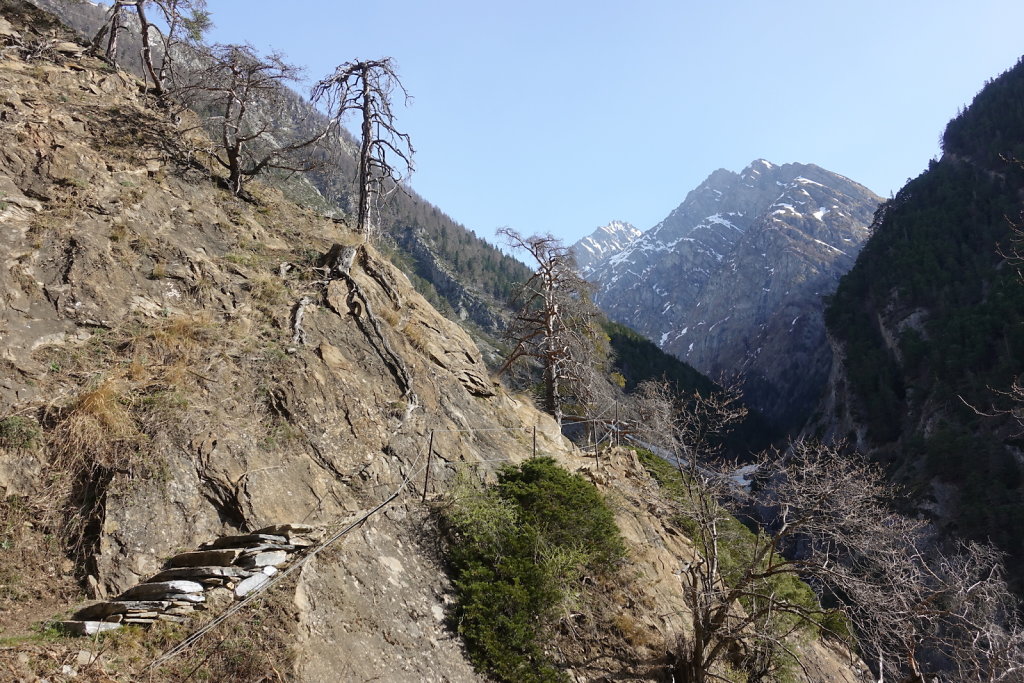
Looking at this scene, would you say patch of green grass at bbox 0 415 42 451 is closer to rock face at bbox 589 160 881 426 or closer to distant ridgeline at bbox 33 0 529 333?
distant ridgeline at bbox 33 0 529 333

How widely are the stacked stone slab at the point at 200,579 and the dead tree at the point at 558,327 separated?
1196 centimetres

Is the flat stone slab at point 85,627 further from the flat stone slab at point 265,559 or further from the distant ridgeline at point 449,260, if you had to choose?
the distant ridgeline at point 449,260

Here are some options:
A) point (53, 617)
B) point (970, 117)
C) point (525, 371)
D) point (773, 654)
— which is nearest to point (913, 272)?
point (970, 117)

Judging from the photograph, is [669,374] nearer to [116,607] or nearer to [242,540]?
[242,540]

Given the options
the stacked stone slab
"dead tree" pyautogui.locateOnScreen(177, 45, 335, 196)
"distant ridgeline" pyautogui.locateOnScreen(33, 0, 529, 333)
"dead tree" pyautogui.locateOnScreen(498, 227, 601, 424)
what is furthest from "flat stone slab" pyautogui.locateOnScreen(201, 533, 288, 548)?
"distant ridgeline" pyautogui.locateOnScreen(33, 0, 529, 333)

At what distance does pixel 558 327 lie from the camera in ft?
64.3

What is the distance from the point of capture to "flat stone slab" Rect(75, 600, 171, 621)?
19.6 feet

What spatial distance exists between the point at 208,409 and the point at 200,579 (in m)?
2.92

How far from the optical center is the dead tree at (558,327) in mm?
19047

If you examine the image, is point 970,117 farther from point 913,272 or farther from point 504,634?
point 504,634

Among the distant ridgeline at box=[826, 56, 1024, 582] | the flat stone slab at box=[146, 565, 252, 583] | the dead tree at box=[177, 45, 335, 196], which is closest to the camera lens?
the flat stone slab at box=[146, 565, 252, 583]

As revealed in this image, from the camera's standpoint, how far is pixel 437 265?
10206 centimetres

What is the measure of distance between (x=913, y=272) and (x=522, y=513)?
72.1m

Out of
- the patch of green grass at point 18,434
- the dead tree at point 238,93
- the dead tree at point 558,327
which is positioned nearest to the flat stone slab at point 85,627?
the patch of green grass at point 18,434
